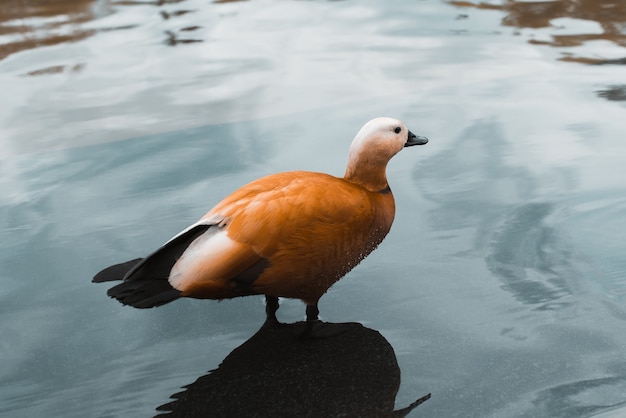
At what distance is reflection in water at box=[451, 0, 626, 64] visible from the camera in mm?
6246

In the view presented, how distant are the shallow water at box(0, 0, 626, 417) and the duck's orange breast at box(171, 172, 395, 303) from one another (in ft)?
1.10

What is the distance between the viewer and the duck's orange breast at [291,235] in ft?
9.46

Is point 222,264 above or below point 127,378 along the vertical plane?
above

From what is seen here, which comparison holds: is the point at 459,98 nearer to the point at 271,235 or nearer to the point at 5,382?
the point at 271,235

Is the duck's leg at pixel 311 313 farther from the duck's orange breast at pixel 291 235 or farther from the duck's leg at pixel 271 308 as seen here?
the duck's leg at pixel 271 308

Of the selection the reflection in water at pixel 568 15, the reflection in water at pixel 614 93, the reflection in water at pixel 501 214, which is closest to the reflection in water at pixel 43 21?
the reflection in water at pixel 568 15

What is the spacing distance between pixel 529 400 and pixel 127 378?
1.35 m

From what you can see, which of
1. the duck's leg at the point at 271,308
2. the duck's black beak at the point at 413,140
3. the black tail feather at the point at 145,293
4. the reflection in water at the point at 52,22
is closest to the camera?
the black tail feather at the point at 145,293

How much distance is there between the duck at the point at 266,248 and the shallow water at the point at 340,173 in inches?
12.3

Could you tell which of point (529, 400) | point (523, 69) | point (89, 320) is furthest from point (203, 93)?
point (529, 400)

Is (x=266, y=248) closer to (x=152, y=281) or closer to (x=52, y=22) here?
(x=152, y=281)

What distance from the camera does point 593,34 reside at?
20.8 feet

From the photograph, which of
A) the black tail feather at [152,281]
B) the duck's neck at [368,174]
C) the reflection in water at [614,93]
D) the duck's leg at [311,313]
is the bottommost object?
the duck's leg at [311,313]

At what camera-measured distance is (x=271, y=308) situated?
10.7 ft
